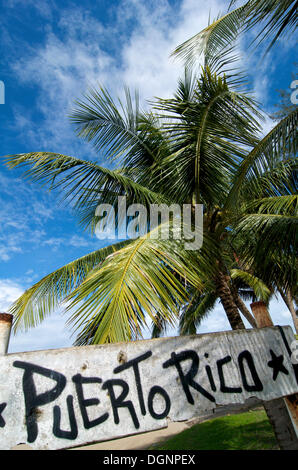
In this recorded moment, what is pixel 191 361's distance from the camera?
1710 mm

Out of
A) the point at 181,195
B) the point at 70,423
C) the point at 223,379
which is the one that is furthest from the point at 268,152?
the point at 70,423

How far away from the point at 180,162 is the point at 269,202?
138cm

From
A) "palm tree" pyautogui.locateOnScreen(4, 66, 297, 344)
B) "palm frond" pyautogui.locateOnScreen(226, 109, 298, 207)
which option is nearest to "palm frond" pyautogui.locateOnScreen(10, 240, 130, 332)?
"palm tree" pyautogui.locateOnScreen(4, 66, 297, 344)

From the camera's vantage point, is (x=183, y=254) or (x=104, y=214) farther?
(x=104, y=214)

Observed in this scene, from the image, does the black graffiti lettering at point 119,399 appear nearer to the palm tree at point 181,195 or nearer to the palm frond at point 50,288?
the palm tree at point 181,195

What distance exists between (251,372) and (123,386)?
0.85 m

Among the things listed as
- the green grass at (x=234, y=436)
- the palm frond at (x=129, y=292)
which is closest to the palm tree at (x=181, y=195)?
the palm frond at (x=129, y=292)

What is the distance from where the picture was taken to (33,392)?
1.46 metres

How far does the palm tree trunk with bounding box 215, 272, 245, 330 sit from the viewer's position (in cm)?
372

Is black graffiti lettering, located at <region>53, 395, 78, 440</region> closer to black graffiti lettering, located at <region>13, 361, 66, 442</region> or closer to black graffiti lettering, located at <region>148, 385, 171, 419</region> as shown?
black graffiti lettering, located at <region>13, 361, 66, 442</region>

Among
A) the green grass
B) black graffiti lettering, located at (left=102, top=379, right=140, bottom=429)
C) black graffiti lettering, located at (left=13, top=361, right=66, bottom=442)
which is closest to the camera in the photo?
black graffiti lettering, located at (left=13, top=361, right=66, bottom=442)
